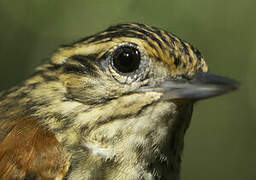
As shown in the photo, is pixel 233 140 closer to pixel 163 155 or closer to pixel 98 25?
pixel 98 25

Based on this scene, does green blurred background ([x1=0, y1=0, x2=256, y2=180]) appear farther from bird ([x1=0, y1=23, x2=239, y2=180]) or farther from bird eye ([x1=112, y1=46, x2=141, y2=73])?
bird eye ([x1=112, y1=46, x2=141, y2=73])

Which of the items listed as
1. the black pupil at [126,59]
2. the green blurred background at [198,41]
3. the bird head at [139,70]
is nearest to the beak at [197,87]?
the bird head at [139,70]

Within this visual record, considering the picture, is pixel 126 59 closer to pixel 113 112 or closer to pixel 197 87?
pixel 113 112

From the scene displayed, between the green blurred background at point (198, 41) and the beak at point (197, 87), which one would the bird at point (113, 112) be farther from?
the green blurred background at point (198, 41)

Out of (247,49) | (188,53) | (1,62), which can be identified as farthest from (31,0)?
(188,53)

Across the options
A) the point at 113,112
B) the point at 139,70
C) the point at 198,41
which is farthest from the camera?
the point at 198,41

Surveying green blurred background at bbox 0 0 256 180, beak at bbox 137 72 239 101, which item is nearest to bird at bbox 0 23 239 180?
beak at bbox 137 72 239 101

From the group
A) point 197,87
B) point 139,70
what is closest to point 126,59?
point 139,70

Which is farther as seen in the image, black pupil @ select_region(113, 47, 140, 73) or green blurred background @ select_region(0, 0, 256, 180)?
green blurred background @ select_region(0, 0, 256, 180)
